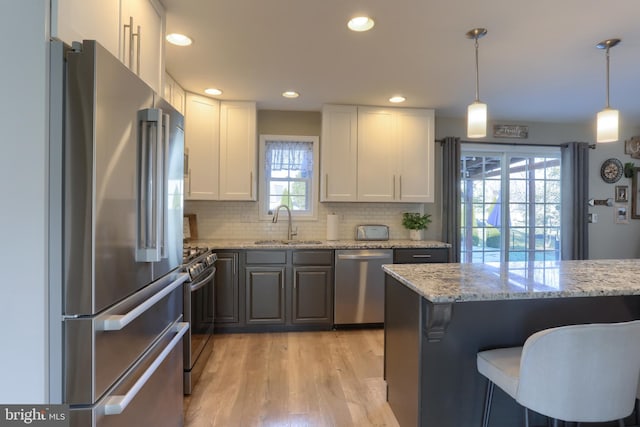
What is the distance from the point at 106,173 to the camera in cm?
106

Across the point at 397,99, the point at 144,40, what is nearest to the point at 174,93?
the point at 144,40

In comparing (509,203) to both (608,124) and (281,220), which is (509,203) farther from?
(281,220)

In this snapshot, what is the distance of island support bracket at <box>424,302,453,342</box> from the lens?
1514 millimetres

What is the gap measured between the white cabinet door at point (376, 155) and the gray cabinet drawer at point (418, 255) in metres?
0.66

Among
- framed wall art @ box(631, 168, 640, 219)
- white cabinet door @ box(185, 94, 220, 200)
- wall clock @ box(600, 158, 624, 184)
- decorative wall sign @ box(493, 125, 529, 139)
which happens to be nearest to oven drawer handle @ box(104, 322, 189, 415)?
white cabinet door @ box(185, 94, 220, 200)

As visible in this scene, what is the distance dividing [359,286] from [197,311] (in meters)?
1.65

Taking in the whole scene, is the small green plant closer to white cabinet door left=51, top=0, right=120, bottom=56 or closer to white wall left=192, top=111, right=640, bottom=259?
white wall left=192, top=111, right=640, bottom=259

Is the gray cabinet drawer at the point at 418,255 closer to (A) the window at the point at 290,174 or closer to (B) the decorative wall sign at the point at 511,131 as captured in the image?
(A) the window at the point at 290,174

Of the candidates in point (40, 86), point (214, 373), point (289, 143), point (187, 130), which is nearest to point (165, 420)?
point (214, 373)

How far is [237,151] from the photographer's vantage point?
3.60 metres

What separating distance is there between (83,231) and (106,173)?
195mm

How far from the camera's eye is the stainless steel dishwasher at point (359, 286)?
→ 11.2ft

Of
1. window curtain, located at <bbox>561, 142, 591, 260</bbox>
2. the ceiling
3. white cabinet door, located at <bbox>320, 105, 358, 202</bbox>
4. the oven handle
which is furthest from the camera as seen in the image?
window curtain, located at <bbox>561, 142, 591, 260</bbox>

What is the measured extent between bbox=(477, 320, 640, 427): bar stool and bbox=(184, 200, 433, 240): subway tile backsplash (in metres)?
2.83
